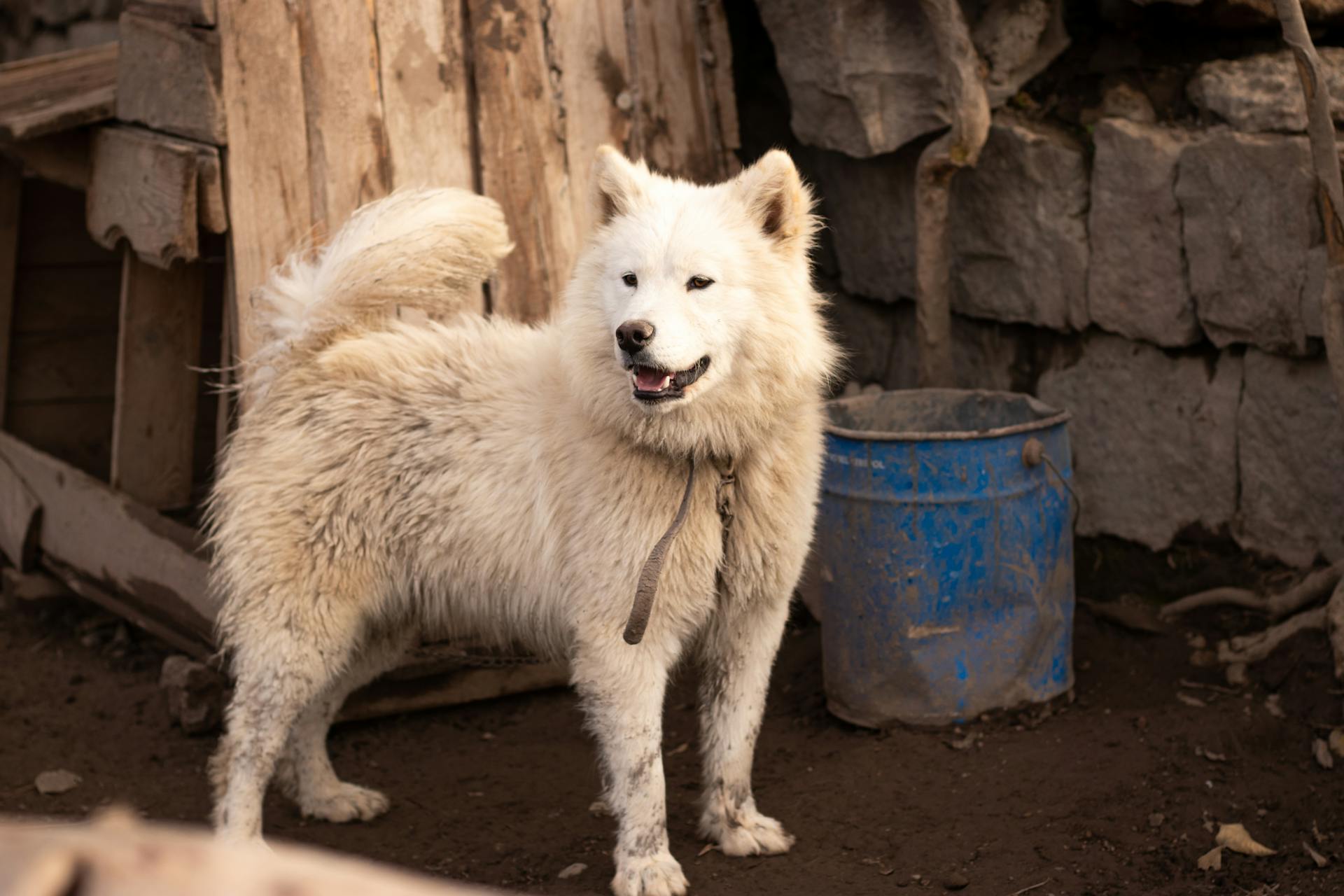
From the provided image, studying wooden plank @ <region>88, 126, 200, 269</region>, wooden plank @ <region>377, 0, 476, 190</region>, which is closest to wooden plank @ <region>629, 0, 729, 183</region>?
wooden plank @ <region>377, 0, 476, 190</region>

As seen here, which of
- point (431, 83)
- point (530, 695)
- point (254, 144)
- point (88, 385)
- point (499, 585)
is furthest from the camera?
point (88, 385)

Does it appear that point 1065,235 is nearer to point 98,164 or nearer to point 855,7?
point 855,7

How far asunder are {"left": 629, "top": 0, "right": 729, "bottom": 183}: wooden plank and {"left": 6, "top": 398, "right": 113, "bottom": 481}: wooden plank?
306 centimetres

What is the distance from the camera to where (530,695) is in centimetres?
478

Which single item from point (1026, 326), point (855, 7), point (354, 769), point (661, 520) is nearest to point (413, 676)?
point (354, 769)

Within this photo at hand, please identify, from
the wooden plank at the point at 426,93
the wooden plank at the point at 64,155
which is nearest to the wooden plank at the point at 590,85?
the wooden plank at the point at 426,93

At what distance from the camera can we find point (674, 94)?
192 inches

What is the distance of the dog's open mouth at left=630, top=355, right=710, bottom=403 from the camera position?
3002 millimetres

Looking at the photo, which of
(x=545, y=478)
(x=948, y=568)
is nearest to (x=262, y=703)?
(x=545, y=478)

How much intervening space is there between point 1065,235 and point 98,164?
345 centimetres

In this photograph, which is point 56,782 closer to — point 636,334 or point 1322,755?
point 636,334

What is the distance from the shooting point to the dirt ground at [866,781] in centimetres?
337

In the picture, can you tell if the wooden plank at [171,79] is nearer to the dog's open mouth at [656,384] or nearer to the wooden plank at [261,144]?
the wooden plank at [261,144]

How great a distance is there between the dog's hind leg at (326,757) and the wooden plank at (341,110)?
1.41 m
